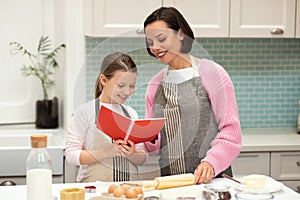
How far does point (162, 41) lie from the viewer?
2252 millimetres

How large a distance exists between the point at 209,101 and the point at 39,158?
0.81 metres

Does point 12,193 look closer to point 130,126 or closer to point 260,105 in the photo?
point 130,126

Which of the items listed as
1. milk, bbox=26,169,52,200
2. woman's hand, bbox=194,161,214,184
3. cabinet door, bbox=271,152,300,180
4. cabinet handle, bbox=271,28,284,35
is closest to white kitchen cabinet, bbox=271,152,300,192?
cabinet door, bbox=271,152,300,180

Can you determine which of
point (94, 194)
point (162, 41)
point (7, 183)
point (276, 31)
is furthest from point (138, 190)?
point (276, 31)

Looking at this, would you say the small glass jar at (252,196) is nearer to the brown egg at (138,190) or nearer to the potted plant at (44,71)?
the brown egg at (138,190)

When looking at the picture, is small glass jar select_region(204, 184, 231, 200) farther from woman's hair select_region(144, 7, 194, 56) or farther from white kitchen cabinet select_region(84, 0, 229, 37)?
white kitchen cabinet select_region(84, 0, 229, 37)

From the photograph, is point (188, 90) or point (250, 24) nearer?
point (188, 90)

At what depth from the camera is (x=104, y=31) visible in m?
3.43

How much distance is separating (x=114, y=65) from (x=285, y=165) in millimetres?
1635

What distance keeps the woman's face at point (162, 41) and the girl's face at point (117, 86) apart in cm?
13

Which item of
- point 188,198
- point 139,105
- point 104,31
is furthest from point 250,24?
point 188,198

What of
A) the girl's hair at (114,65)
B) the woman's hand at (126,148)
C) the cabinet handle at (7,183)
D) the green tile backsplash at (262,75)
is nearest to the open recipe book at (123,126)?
the woman's hand at (126,148)

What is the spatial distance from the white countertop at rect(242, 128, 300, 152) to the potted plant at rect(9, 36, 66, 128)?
4.03 ft

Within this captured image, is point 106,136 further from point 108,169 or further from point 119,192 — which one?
point 119,192
